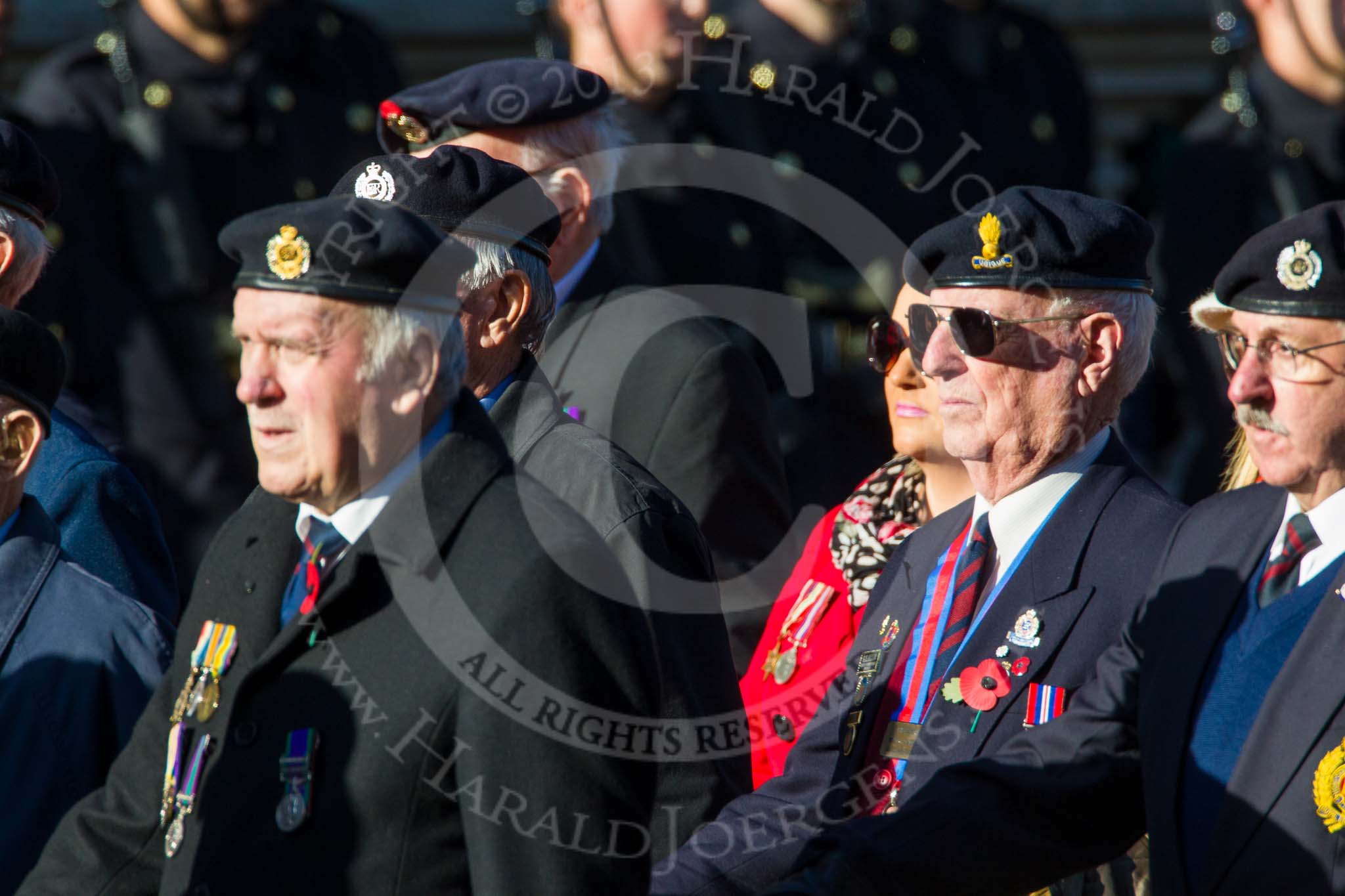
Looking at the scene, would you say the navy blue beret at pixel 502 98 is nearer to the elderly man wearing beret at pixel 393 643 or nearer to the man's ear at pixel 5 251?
the man's ear at pixel 5 251

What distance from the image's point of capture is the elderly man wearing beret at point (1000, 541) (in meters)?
3.19

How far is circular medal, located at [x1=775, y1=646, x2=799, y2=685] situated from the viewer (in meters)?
3.98

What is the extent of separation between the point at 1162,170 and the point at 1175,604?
486 centimetres

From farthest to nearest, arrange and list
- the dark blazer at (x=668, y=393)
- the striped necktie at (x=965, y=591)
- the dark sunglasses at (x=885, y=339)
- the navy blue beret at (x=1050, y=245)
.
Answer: the dark blazer at (x=668, y=393), the dark sunglasses at (x=885, y=339), the navy blue beret at (x=1050, y=245), the striped necktie at (x=965, y=591)

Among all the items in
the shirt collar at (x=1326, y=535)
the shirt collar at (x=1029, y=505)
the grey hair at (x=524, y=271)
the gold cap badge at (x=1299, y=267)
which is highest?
the gold cap badge at (x=1299, y=267)

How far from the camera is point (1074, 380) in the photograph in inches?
134

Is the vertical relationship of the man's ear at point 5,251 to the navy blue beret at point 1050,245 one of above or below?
below

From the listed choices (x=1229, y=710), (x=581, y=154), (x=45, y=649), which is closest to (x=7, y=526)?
(x=45, y=649)

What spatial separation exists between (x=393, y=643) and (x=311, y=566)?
207 mm

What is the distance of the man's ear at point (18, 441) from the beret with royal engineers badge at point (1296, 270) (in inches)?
79.5

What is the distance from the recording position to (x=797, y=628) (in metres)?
4.02

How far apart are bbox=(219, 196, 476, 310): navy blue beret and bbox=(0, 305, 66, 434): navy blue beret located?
98cm

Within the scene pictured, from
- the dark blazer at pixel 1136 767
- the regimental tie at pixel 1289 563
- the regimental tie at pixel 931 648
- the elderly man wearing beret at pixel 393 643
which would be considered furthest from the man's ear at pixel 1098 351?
the elderly man wearing beret at pixel 393 643

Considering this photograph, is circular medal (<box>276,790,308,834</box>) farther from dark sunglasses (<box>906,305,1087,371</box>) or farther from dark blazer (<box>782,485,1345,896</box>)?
dark sunglasses (<box>906,305,1087,371</box>)
